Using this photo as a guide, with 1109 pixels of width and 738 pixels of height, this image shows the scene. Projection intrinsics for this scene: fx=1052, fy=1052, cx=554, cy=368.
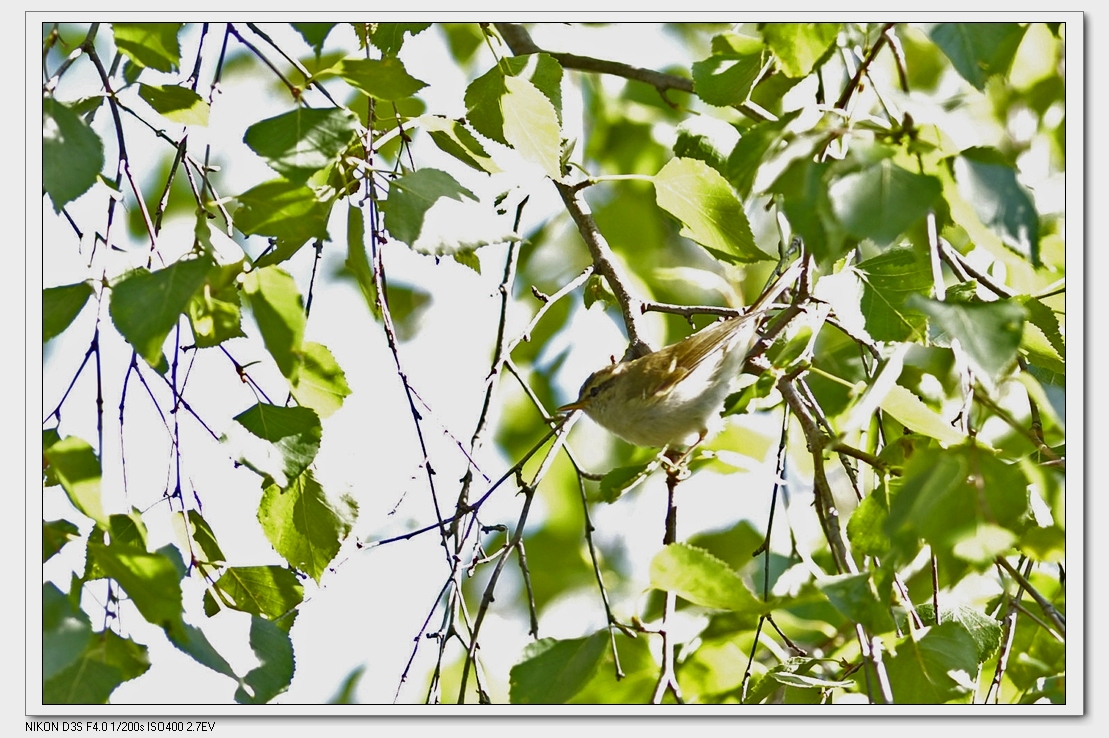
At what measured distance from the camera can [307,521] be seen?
142 centimetres

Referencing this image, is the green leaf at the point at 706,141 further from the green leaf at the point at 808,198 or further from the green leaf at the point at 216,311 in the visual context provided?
the green leaf at the point at 216,311

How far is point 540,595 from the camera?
3123 mm

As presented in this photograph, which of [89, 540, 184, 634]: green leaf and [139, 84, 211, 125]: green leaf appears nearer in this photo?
[89, 540, 184, 634]: green leaf

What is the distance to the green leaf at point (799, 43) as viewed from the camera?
4.79ft

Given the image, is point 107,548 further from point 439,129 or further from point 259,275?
point 439,129

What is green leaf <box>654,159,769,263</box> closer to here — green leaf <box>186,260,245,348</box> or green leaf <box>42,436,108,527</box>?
green leaf <box>186,260,245,348</box>

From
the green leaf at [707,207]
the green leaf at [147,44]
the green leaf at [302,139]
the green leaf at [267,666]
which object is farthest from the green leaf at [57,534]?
the green leaf at [707,207]

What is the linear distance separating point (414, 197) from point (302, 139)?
0.47ft

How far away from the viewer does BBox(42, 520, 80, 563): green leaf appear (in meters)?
1.23

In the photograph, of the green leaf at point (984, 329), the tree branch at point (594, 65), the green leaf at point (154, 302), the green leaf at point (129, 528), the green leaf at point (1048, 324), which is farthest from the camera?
the tree branch at point (594, 65)

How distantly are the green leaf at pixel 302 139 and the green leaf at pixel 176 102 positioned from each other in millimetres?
272

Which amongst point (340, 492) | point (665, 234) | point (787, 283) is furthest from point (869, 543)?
point (665, 234)

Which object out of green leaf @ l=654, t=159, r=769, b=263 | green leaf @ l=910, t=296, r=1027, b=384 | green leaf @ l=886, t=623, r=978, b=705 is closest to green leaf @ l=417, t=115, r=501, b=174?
green leaf @ l=654, t=159, r=769, b=263

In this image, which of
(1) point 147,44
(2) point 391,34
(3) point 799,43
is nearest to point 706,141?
(3) point 799,43
